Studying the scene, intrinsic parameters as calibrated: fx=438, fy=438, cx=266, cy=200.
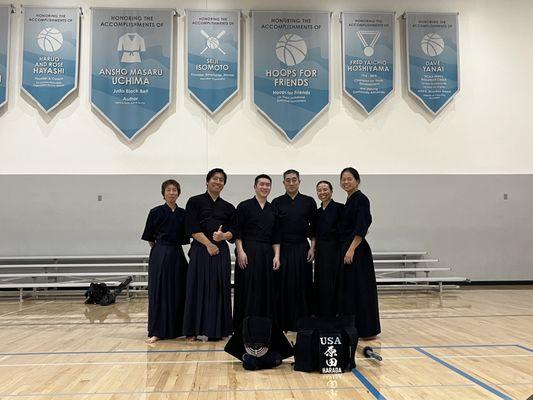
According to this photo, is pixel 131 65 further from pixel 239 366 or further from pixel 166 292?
pixel 239 366

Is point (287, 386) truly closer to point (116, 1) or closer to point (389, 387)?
point (389, 387)

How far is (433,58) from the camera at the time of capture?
9484 mm

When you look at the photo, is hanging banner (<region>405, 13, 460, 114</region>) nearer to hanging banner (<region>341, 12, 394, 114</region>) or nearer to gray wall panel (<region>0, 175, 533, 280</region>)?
hanging banner (<region>341, 12, 394, 114</region>)

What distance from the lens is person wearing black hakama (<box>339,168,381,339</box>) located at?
14.6ft


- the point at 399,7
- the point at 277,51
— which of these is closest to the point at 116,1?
the point at 277,51

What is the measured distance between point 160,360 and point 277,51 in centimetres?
731

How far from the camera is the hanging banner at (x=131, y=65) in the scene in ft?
29.8

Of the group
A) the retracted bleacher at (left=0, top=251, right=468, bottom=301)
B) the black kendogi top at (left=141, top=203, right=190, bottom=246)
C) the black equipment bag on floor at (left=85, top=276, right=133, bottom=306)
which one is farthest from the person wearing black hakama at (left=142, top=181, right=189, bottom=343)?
the retracted bleacher at (left=0, top=251, right=468, bottom=301)

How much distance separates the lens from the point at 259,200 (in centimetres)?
457

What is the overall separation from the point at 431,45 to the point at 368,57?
141cm

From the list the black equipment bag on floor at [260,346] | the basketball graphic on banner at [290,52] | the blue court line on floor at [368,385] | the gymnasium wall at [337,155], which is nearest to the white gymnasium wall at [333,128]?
the gymnasium wall at [337,155]

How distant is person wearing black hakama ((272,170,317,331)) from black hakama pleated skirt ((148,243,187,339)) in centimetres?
105

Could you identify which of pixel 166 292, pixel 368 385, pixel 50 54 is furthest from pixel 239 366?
pixel 50 54

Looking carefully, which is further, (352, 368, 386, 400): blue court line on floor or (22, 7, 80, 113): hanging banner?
(22, 7, 80, 113): hanging banner
